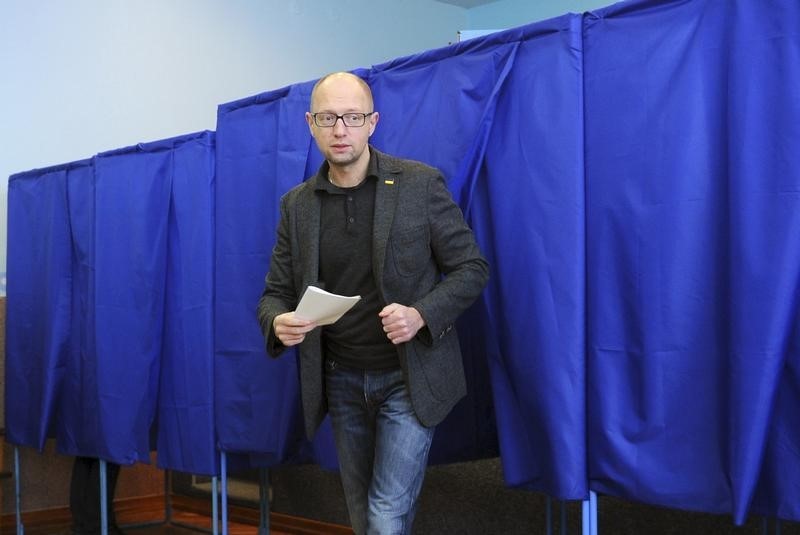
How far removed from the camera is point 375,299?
6.86ft

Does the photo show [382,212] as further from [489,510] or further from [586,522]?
[489,510]

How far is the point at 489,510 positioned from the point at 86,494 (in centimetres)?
181

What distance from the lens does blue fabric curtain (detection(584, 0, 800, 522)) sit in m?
1.76

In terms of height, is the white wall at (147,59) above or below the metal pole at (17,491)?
above

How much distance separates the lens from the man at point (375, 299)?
6.66ft

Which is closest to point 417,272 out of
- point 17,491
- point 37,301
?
point 37,301

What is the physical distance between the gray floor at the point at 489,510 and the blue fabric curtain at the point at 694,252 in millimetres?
1054

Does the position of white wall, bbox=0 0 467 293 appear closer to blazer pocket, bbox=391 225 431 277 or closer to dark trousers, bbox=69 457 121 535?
dark trousers, bbox=69 457 121 535

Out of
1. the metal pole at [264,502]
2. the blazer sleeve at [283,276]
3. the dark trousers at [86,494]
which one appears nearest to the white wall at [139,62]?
the dark trousers at [86,494]

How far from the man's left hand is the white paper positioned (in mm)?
73

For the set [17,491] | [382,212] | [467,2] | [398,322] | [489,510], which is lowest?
[17,491]

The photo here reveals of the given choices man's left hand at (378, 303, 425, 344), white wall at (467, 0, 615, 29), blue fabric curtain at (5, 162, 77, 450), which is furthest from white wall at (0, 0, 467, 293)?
man's left hand at (378, 303, 425, 344)

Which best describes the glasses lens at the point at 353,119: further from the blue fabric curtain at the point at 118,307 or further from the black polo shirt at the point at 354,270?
the blue fabric curtain at the point at 118,307

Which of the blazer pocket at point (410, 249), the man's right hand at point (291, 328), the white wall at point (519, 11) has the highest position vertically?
the white wall at point (519, 11)
